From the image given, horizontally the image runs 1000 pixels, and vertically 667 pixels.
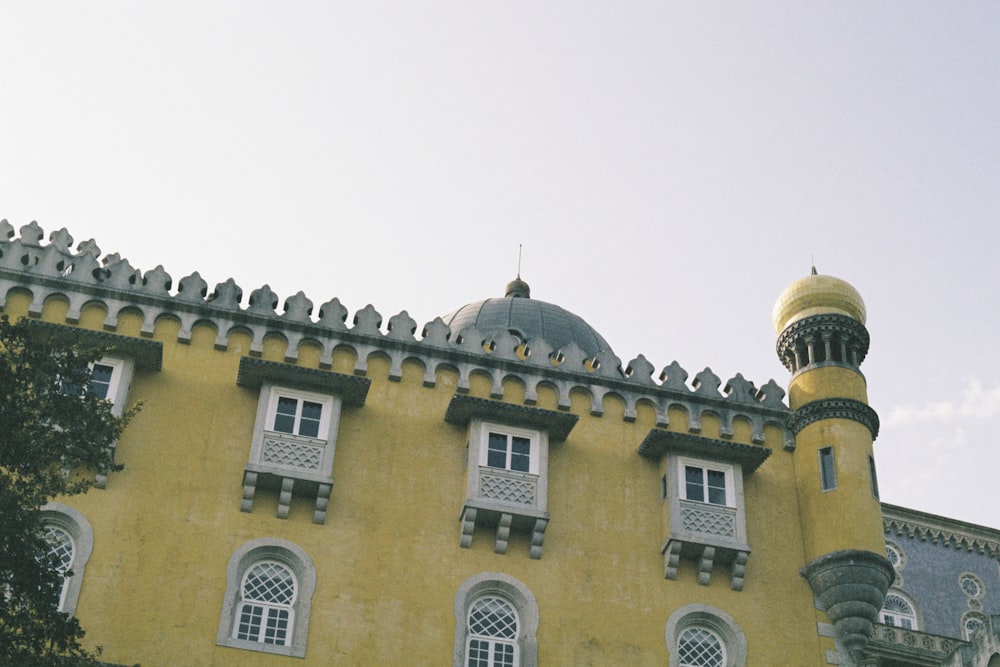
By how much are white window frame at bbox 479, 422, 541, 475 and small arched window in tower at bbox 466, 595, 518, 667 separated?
2.97m

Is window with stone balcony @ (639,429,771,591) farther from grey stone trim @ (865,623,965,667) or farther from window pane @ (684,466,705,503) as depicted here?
grey stone trim @ (865,623,965,667)

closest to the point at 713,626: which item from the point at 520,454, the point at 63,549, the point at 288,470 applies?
the point at 520,454

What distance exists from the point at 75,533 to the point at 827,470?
1628cm

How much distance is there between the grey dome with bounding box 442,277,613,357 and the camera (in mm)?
41031

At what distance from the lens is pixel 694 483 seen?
30094 mm

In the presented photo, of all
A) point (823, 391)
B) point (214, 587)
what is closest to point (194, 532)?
point (214, 587)

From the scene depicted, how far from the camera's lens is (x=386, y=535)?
27969 mm

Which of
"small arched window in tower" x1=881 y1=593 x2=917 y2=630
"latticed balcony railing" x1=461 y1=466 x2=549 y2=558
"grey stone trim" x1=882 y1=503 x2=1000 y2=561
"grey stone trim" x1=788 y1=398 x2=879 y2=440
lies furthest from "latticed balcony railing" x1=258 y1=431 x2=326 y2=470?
"grey stone trim" x1=882 y1=503 x2=1000 y2=561

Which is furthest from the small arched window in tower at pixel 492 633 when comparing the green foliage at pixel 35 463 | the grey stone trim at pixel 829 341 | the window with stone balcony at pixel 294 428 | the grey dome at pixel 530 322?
the grey dome at pixel 530 322

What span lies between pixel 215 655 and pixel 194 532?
8.74ft

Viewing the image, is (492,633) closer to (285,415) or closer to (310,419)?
(310,419)

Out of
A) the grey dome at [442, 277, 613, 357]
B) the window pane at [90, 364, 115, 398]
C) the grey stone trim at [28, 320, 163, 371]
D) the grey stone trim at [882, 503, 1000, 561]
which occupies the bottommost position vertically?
the window pane at [90, 364, 115, 398]

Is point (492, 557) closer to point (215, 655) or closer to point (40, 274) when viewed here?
point (215, 655)

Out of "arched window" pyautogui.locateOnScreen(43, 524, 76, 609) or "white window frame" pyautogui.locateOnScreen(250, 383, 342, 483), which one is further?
"white window frame" pyautogui.locateOnScreen(250, 383, 342, 483)
